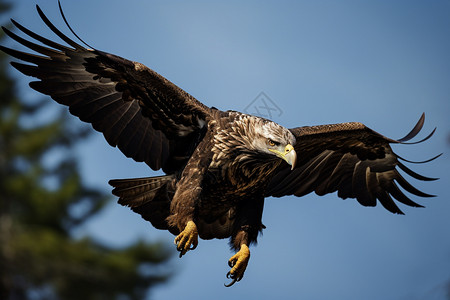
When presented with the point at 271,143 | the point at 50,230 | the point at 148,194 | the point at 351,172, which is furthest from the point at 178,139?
the point at 50,230

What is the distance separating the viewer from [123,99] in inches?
344

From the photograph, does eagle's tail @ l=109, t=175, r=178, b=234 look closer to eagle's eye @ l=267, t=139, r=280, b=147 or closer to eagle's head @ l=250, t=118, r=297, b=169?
eagle's head @ l=250, t=118, r=297, b=169

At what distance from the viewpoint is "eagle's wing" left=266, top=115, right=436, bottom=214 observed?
9.66 meters

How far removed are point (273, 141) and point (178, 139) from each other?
4.24 feet

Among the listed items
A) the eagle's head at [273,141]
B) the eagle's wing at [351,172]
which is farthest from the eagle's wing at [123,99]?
the eagle's wing at [351,172]

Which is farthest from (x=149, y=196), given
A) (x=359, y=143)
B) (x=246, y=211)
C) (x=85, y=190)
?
(x=85, y=190)

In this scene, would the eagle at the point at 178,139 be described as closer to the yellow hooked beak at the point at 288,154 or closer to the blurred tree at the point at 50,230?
the yellow hooked beak at the point at 288,154

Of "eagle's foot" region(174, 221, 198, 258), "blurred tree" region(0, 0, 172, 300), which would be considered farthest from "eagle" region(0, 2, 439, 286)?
"blurred tree" region(0, 0, 172, 300)

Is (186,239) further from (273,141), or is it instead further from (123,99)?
(123,99)

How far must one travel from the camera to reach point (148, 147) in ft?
29.0

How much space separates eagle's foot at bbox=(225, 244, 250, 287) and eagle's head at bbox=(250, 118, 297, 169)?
1.16 metres

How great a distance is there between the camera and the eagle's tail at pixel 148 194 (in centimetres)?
882

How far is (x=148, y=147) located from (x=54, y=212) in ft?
80.9

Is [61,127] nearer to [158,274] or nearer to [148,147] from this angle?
[158,274]
